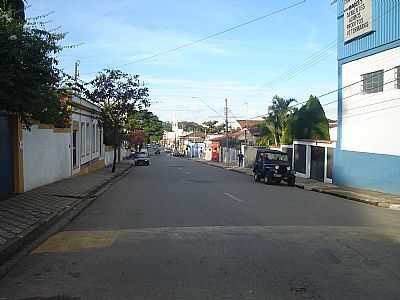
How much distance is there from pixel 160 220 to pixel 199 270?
18.3 ft

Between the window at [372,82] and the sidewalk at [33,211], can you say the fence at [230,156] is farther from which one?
the sidewalk at [33,211]

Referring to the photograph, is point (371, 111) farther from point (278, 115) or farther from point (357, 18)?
point (278, 115)

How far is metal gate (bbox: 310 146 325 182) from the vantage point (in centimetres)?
3211

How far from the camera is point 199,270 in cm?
761

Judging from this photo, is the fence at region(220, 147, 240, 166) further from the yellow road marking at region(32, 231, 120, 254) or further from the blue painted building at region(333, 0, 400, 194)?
the yellow road marking at region(32, 231, 120, 254)

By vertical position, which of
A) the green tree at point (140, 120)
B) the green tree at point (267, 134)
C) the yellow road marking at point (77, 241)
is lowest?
the yellow road marking at point (77, 241)

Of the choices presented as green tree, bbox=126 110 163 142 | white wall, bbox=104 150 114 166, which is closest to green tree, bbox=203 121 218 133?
green tree, bbox=126 110 163 142

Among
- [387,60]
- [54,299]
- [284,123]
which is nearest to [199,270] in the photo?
[54,299]

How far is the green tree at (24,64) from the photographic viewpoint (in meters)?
12.1

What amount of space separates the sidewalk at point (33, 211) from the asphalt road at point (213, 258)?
496mm

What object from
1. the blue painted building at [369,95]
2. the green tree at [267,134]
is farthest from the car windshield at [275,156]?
the green tree at [267,134]

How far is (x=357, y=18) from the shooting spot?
2589cm

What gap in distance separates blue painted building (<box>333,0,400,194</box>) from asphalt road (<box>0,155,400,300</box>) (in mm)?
9635

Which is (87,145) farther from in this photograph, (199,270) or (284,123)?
(199,270)
